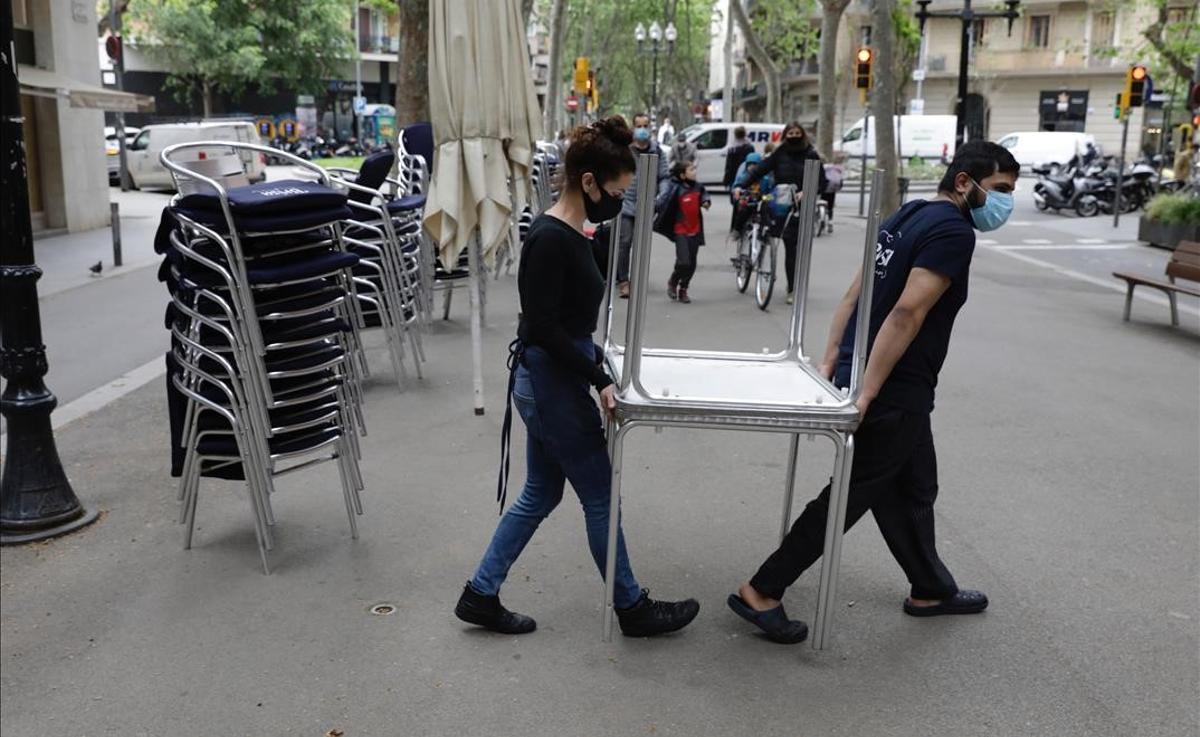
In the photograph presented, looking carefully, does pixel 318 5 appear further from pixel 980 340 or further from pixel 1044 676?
pixel 1044 676

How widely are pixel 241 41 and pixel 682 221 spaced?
Answer: 43275 mm

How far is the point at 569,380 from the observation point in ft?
13.3

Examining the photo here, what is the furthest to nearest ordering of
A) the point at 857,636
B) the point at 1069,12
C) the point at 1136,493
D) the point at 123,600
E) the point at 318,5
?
the point at 1069,12 → the point at 318,5 → the point at 1136,493 → the point at 123,600 → the point at 857,636

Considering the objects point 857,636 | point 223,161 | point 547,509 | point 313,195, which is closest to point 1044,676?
point 857,636

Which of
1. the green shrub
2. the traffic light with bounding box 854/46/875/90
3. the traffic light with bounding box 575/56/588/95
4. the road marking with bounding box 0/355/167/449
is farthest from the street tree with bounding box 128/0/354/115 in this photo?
the road marking with bounding box 0/355/167/449

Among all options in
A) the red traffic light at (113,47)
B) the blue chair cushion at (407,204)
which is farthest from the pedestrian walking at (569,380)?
the red traffic light at (113,47)

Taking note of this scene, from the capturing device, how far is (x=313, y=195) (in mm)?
4914

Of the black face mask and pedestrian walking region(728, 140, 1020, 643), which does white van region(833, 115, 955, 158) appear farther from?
the black face mask

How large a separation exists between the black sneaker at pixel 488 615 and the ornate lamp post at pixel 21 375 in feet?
7.83

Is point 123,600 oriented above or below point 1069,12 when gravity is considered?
below

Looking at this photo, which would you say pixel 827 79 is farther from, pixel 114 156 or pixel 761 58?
pixel 114 156

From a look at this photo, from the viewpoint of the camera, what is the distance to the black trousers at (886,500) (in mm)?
4230

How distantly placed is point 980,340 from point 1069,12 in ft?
175

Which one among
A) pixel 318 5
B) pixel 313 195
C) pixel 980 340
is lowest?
pixel 980 340
